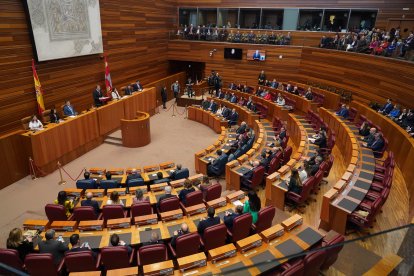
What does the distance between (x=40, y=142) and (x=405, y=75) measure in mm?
12033

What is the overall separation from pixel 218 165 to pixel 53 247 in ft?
15.7

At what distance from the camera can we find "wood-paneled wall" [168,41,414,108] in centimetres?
1065

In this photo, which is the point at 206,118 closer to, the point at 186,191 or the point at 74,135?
the point at 74,135

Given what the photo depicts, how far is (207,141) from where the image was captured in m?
11.4

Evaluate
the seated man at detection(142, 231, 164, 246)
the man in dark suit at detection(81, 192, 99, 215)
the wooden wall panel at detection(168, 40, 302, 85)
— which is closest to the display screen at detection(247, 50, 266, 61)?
the wooden wall panel at detection(168, 40, 302, 85)

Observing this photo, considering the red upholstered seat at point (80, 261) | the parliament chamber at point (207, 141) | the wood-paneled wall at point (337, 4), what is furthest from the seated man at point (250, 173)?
the wood-paneled wall at point (337, 4)

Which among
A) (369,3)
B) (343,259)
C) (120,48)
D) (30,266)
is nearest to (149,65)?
(120,48)

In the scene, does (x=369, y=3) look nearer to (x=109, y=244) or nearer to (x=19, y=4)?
(x=19, y=4)

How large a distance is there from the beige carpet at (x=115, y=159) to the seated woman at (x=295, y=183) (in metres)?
3.51

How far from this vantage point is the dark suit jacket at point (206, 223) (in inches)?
190

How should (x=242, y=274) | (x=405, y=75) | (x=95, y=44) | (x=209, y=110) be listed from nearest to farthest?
(x=242, y=274)
(x=405, y=75)
(x=95, y=44)
(x=209, y=110)

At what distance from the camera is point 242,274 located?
2.70m

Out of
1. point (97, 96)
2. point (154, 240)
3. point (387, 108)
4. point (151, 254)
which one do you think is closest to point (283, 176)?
point (154, 240)

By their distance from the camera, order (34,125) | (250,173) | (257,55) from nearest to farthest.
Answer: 1. (250,173)
2. (34,125)
3. (257,55)
